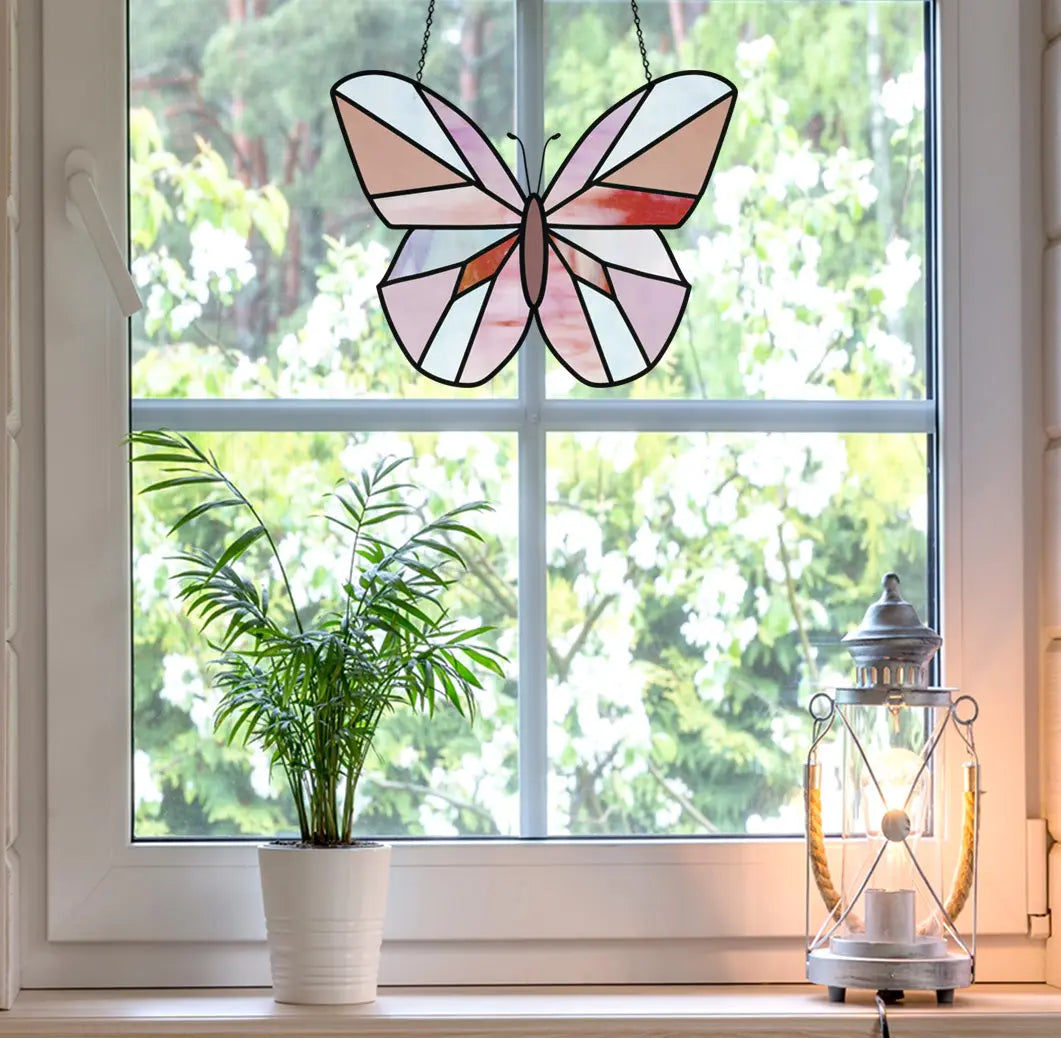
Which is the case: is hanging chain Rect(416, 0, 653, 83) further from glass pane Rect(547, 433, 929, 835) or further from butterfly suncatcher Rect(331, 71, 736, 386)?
glass pane Rect(547, 433, 929, 835)

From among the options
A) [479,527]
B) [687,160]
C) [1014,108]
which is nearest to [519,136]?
[687,160]

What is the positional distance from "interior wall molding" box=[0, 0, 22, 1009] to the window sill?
0.07 meters

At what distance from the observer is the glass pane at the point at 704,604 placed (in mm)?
1513

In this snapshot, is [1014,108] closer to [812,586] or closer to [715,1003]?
[812,586]

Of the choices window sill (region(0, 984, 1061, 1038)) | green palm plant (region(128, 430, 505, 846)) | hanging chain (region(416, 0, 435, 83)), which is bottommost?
window sill (region(0, 984, 1061, 1038))

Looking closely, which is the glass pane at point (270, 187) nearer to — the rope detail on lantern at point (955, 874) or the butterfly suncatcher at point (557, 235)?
the butterfly suncatcher at point (557, 235)

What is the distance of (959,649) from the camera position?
1.51m

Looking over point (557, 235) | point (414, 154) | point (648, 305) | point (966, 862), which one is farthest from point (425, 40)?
point (966, 862)

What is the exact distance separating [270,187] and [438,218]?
18 cm

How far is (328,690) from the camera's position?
1339mm

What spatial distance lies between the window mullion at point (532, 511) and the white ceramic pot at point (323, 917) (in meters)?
0.21

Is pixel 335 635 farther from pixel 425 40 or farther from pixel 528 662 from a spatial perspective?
pixel 425 40

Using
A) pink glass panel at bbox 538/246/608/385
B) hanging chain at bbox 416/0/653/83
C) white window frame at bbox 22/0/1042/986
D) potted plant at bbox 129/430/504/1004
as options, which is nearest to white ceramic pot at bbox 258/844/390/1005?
potted plant at bbox 129/430/504/1004

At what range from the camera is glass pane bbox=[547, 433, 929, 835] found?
151 cm
